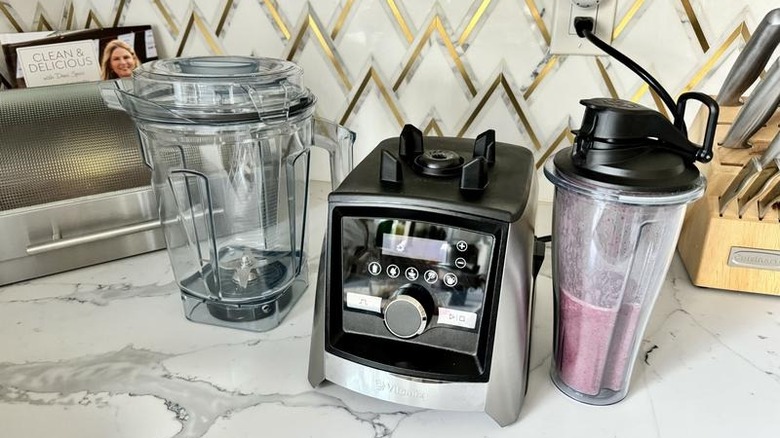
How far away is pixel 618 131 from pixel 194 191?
0.50m

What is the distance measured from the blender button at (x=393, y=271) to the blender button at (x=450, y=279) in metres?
0.04

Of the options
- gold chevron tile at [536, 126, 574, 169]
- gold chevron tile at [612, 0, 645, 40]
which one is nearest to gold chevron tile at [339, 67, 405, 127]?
gold chevron tile at [536, 126, 574, 169]

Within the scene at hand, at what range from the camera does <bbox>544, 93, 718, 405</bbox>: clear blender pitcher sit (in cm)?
50

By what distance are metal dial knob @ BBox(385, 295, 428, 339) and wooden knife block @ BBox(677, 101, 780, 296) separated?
42cm

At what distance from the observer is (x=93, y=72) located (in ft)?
3.14

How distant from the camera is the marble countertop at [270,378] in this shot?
0.56 metres

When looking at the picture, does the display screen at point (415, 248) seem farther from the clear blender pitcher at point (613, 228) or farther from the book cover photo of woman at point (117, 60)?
the book cover photo of woman at point (117, 60)

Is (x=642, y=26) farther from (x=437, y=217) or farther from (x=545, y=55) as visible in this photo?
(x=437, y=217)

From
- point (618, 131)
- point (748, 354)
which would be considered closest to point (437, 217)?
point (618, 131)

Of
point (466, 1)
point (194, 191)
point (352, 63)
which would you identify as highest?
point (466, 1)

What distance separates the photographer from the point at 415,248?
0.53 metres

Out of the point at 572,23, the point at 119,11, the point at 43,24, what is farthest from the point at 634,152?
the point at 43,24

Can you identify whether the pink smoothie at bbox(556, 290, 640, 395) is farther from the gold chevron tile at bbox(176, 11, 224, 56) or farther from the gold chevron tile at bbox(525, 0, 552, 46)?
the gold chevron tile at bbox(176, 11, 224, 56)

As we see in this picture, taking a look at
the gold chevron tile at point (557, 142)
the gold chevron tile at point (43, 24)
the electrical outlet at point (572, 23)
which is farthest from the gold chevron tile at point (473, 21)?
the gold chevron tile at point (43, 24)
